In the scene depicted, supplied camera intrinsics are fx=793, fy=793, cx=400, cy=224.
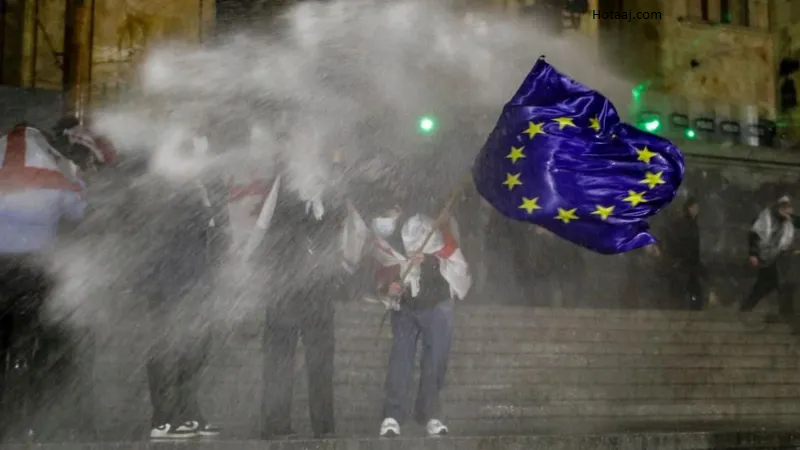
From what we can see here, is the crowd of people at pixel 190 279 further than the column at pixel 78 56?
No

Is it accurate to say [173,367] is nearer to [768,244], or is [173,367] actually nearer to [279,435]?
[279,435]

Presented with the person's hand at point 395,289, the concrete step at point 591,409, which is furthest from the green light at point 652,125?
the person's hand at point 395,289

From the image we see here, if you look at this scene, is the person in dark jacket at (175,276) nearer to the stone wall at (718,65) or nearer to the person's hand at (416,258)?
the person's hand at (416,258)

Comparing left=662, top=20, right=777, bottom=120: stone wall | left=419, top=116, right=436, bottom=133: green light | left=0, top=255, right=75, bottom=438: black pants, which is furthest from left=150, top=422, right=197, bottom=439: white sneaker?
left=662, top=20, right=777, bottom=120: stone wall

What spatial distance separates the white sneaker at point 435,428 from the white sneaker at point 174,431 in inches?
78.9

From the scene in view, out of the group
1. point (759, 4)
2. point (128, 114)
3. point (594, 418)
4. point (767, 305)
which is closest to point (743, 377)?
point (594, 418)

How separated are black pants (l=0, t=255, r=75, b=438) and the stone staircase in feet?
2.35

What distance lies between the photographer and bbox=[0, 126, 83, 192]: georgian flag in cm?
620

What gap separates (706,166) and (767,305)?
3.43 meters

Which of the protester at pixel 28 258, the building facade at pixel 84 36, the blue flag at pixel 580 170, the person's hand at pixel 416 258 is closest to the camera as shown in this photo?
the protester at pixel 28 258

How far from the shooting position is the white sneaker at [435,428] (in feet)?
22.8

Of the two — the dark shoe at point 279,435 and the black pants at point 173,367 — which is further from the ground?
the black pants at point 173,367

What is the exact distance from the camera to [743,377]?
1014 centimetres

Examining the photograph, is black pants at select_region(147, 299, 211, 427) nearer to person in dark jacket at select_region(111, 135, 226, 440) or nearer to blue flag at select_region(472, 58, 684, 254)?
person in dark jacket at select_region(111, 135, 226, 440)
